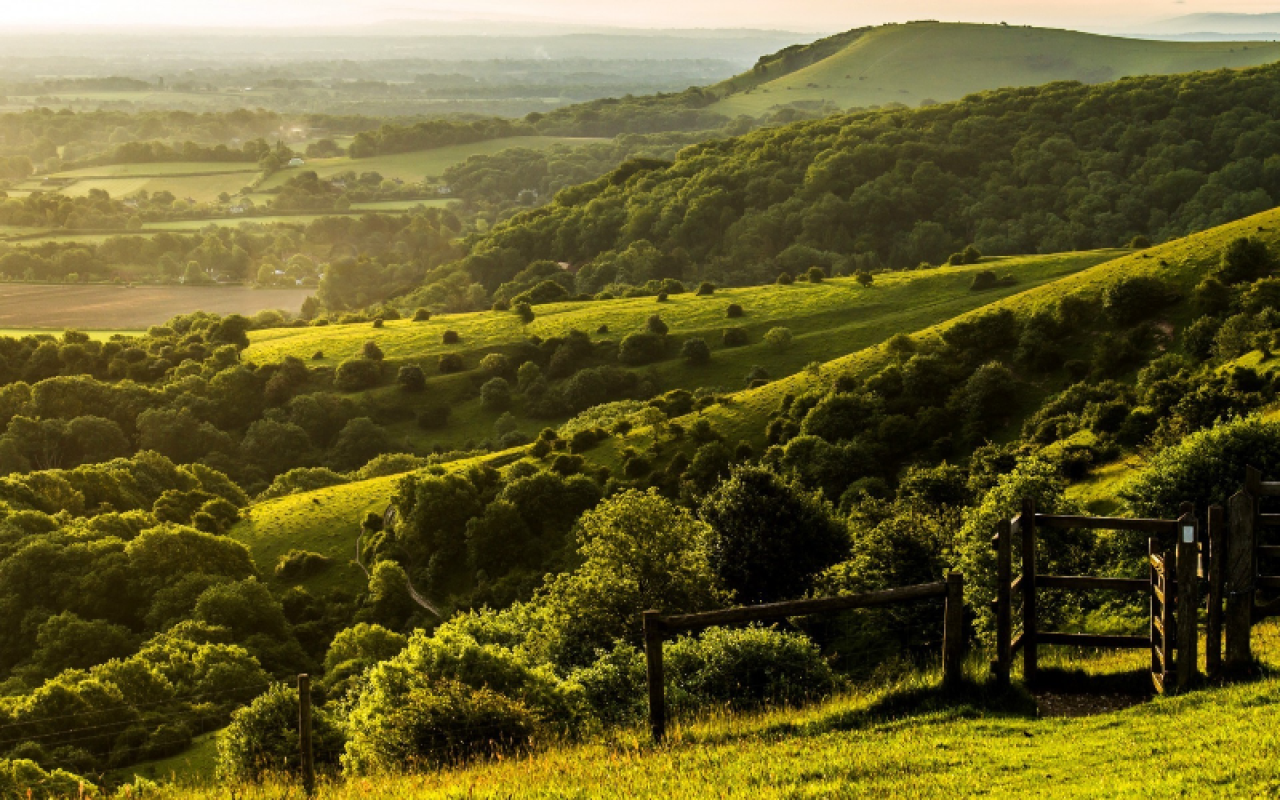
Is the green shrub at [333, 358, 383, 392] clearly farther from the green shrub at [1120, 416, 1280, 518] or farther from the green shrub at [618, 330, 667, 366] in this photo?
the green shrub at [1120, 416, 1280, 518]

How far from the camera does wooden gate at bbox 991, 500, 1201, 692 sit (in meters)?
16.6

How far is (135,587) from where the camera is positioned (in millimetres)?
78000

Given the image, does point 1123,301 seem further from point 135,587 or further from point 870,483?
point 135,587

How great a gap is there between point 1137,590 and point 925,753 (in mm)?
5378

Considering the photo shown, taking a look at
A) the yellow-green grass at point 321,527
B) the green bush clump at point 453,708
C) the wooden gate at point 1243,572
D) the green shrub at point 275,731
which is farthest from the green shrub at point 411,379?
the wooden gate at point 1243,572

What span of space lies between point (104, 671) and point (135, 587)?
23452mm

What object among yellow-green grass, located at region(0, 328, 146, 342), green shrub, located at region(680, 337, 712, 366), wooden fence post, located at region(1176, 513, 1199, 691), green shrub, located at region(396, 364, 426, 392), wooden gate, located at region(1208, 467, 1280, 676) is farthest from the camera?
yellow-green grass, located at region(0, 328, 146, 342)

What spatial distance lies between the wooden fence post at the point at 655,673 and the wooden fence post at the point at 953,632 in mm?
4856

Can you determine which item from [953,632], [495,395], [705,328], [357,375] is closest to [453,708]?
[953,632]

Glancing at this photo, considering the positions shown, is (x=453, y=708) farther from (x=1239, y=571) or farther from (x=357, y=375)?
(x=357, y=375)

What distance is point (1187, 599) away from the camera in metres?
16.6

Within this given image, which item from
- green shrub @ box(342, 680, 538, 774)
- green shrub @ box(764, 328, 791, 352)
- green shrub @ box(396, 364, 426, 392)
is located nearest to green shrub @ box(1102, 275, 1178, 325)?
green shrub @ box(764, 328, 791, 352)

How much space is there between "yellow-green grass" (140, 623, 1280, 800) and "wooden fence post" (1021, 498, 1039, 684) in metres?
0.57

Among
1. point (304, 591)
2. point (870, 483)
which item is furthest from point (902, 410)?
point (304, 591)
